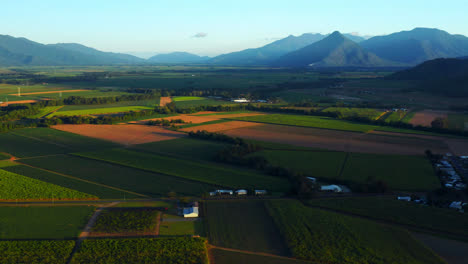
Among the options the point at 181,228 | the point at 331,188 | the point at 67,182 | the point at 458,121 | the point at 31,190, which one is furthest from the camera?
the point at 458,121

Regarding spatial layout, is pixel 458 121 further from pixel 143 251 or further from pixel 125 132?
pixel 143 251

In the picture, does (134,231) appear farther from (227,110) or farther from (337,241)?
(227,110)

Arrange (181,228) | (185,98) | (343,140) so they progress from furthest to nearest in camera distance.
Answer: (185,98)
(343,140)
(181,228)

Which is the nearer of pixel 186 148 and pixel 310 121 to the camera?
pixel 186 148

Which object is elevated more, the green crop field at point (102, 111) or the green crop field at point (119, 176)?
the green crop field at point (102, 111)

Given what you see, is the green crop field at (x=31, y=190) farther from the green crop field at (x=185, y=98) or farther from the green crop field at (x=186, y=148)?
the green crop field at (x=185, y=98)

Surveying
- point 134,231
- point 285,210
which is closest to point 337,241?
point 285,210

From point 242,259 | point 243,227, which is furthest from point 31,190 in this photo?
point 242,259

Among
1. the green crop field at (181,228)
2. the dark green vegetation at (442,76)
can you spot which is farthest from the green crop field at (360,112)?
the green crop field at (181,228)
